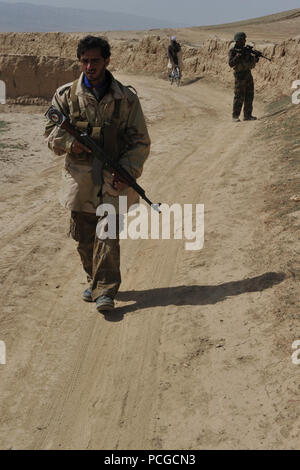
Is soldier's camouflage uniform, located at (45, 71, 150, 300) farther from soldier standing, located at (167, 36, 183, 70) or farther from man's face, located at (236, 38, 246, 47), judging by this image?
soldier standing, located at (167, 36, 183, 70)

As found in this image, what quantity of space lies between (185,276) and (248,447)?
2.10 m

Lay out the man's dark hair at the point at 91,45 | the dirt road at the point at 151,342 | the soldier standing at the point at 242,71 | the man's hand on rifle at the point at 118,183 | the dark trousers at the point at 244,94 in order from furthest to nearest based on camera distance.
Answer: the dark trousers at the point at 244,94 < the soldier standing at the point at 242,71 < the man's hand on rifle at the point at 118,183 < the man's dark hair at the point at 91,45 < the dirt road at the point at 151,342

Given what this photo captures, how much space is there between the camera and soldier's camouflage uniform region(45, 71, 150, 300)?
402 centimetres

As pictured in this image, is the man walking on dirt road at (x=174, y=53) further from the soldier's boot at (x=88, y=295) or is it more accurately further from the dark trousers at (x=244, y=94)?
the soldier's boot at (x=88, y=295)

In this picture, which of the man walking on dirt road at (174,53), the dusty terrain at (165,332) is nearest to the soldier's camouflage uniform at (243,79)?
the dusty terrain at (165,332)

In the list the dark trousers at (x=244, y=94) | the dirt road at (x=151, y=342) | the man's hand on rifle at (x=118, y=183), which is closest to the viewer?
the dirt road at (x=151, y=342)

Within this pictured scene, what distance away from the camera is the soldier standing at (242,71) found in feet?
37.7

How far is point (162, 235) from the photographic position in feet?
19.6

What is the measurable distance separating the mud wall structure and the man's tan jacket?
10.5 metres

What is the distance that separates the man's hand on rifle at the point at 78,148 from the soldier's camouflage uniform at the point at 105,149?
41mm

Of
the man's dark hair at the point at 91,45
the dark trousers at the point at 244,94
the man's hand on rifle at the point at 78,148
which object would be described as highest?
the man's dark hair at the point at 91,45

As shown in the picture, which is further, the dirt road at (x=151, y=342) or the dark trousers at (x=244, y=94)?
the dark trousers at (x=244, y=94)

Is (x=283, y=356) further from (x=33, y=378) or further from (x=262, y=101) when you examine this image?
(x=262, y=101)

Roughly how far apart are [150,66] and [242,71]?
1058 cm
